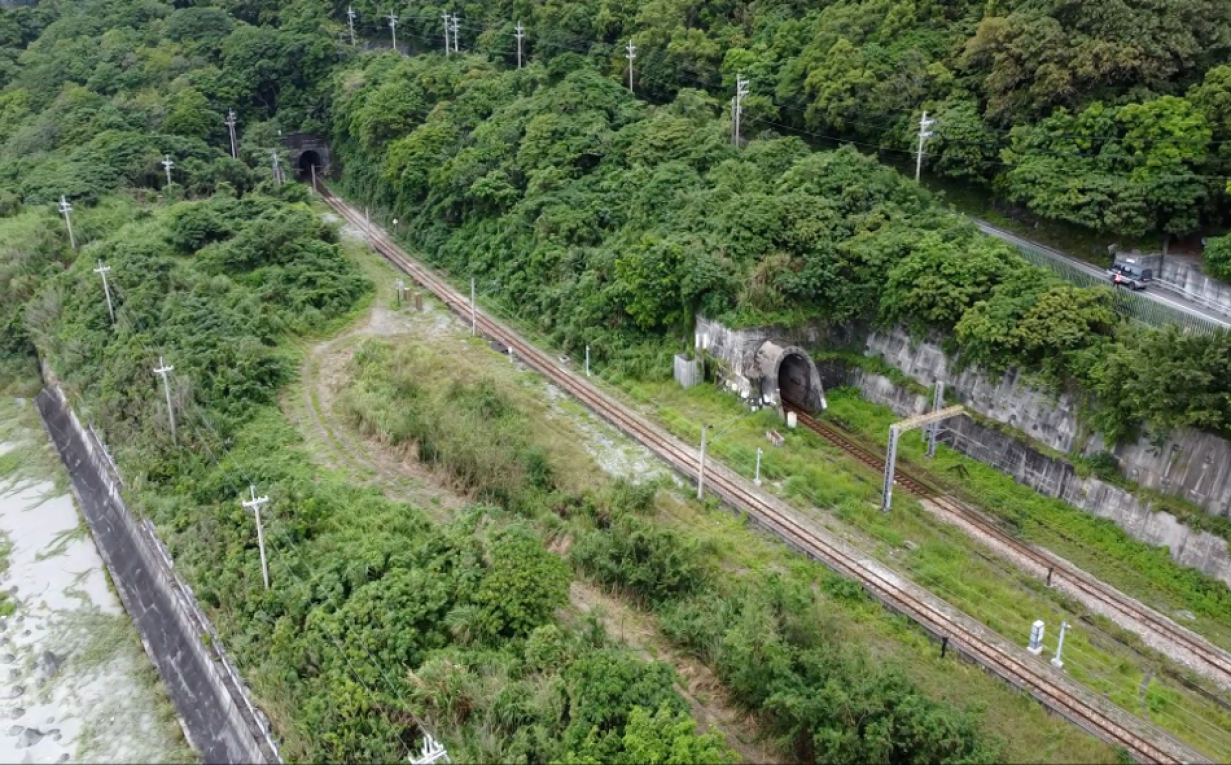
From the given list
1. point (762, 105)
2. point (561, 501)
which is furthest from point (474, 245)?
point (561, 501)

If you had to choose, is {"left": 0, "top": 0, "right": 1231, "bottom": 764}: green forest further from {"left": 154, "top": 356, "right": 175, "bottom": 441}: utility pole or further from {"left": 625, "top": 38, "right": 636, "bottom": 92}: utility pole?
{"left": 625, "top": 38, "right": 636, "bottom": 92}: utility pole

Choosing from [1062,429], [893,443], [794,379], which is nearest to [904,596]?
[893,443]

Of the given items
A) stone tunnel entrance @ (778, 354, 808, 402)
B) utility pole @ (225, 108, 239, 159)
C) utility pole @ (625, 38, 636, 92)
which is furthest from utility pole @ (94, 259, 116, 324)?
utility pole @ (625, 38, 636, 92)

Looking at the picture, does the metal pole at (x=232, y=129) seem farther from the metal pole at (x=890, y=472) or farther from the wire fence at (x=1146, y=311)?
the wire fence at (x=1146, y=311)

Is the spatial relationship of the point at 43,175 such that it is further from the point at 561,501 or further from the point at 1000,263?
the point at 1000,263

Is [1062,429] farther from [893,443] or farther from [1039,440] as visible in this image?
[893,443]
